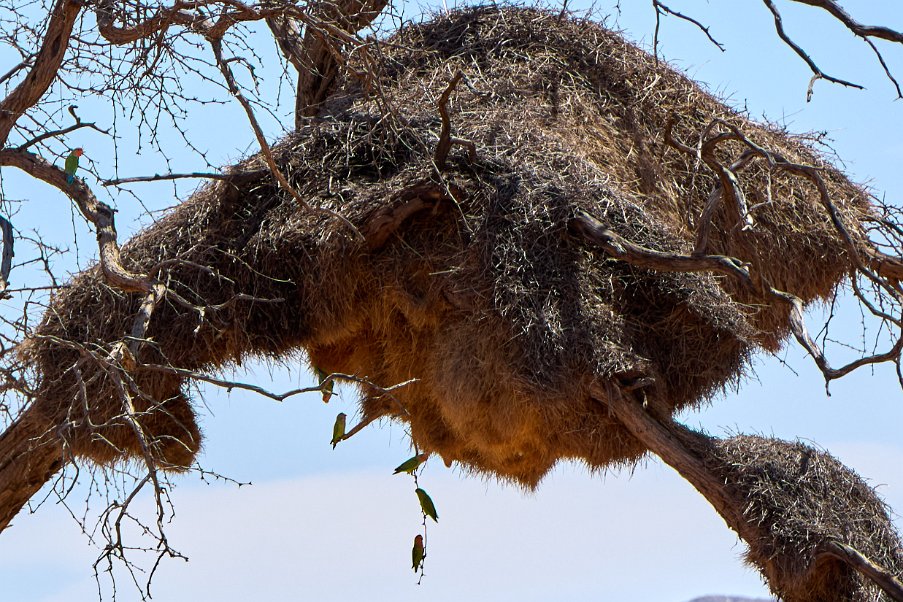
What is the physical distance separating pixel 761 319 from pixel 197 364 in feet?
12.3

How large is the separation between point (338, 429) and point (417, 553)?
905 millimetres

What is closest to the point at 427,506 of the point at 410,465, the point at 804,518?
the point at 410,465

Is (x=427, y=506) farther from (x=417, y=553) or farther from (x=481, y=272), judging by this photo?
(x=481, y=272)

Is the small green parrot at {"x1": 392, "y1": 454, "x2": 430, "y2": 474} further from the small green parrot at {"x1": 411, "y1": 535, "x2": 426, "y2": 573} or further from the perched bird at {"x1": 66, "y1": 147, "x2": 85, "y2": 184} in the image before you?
the perched bird at {"x1": 66, "y1": 147, "x2": 85, "y2": 184}

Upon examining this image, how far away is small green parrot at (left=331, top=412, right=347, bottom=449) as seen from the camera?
707 cm

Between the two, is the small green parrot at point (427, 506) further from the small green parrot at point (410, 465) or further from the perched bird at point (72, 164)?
the perched bird at point (72, 164)

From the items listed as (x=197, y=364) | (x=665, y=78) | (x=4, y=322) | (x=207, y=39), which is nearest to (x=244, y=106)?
(x=207, y=39)

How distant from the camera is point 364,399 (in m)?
8.62

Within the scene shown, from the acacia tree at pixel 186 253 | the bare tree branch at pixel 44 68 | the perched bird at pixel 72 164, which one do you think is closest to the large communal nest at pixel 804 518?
the acacia tree at pixel 186 253

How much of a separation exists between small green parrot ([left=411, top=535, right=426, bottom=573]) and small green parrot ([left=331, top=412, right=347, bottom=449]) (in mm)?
755

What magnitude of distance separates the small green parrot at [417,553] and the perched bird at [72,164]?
2.67 meters

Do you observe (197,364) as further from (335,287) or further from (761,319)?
(761,319)

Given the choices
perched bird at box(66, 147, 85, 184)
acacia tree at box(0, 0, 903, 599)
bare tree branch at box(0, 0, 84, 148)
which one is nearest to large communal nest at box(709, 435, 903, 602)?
acacia tree at box(0, 0, 903, 599)

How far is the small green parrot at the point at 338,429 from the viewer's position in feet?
23.2
